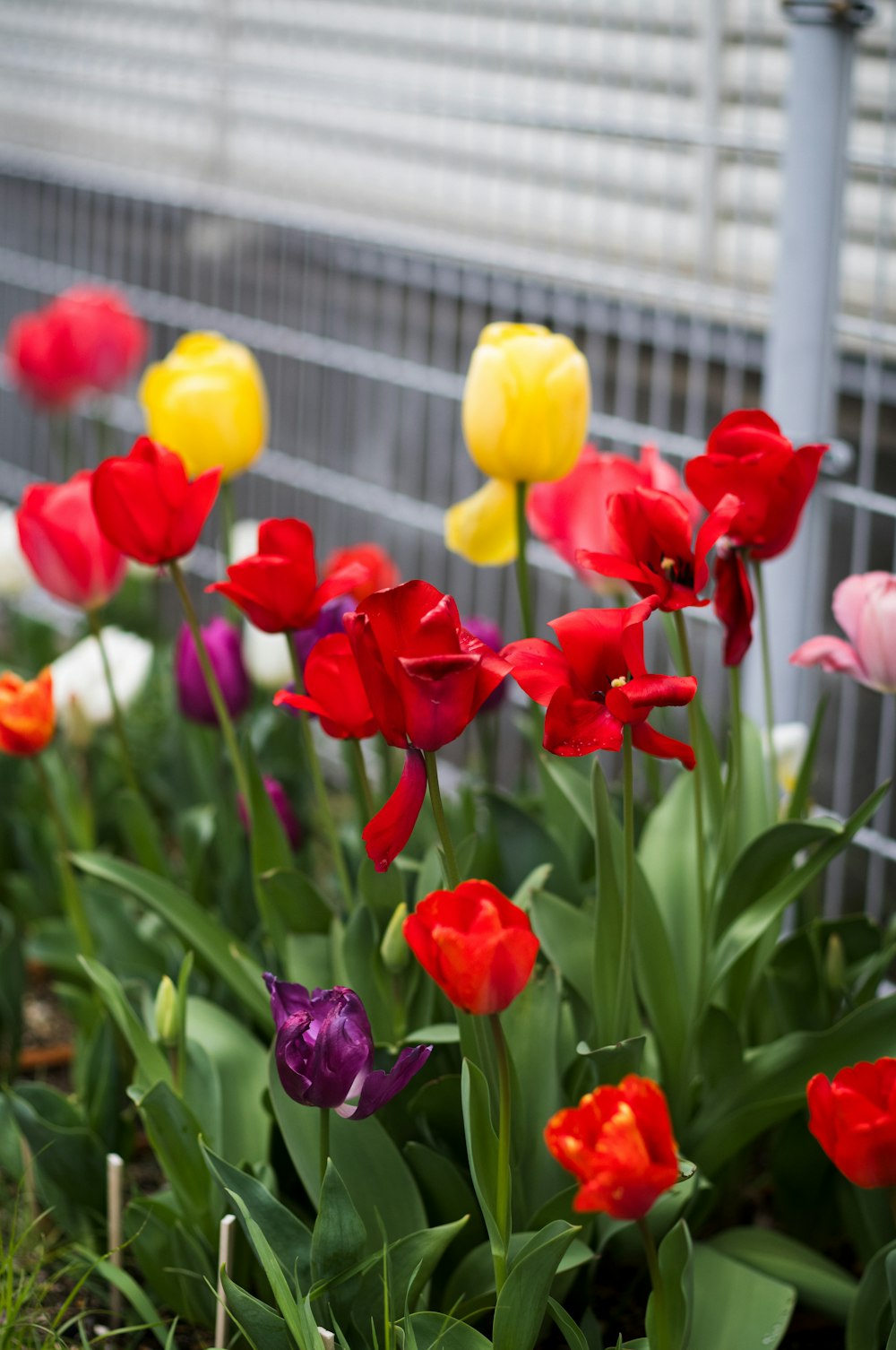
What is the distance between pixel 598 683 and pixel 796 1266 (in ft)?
1.77

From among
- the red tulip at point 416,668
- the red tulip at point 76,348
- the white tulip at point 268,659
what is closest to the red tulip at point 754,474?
the red tulip at point 416,668

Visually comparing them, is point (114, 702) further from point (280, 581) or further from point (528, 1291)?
point (528, 1291)

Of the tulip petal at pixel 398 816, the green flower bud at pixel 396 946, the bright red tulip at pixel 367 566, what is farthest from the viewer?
the bright red tulip at pixel 367 566

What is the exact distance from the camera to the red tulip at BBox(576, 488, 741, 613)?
2.79ft

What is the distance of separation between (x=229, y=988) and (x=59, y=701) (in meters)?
0.42

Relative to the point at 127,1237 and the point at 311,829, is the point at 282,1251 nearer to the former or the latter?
the point at 127,1237

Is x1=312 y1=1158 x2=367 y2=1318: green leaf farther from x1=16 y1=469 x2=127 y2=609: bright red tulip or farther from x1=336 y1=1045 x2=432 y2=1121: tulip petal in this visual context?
x1=16 y1=469 x2=127 y2=609: bright red tulip

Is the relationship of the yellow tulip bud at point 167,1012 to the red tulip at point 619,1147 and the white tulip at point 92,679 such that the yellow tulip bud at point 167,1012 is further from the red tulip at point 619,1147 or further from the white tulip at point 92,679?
the white tulip at point 92,679

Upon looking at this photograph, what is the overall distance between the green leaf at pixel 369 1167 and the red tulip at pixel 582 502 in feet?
1.49

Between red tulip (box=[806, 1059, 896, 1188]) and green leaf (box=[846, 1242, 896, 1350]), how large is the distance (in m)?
0.19

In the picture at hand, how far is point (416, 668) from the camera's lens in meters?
0.76

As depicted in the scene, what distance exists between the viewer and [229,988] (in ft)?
4.62

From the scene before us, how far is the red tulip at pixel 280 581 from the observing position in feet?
3.25

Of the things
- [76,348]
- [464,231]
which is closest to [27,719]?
[76,348]
